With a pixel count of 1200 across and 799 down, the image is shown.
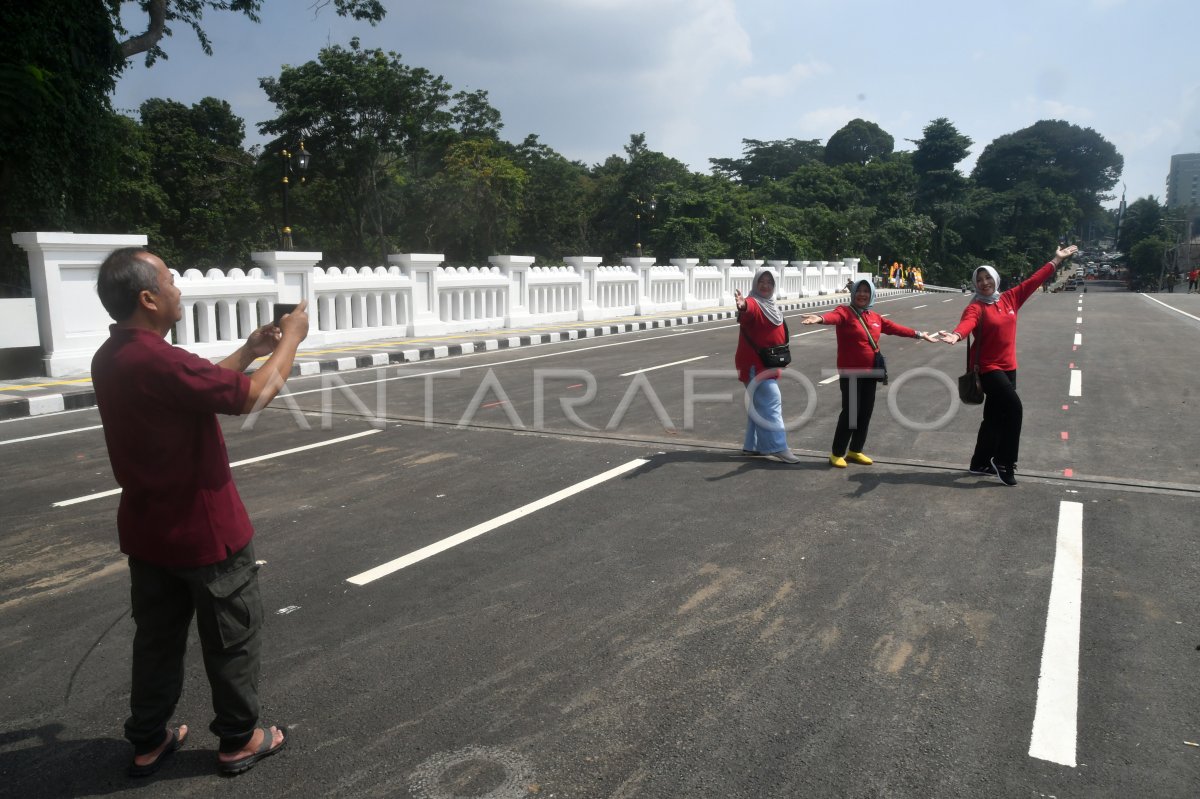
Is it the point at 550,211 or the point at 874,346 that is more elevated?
the point at 550,211

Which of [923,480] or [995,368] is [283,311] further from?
[995,368]

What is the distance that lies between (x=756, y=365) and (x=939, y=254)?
74.6 metres

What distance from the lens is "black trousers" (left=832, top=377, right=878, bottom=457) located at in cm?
706

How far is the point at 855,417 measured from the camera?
7.09 m

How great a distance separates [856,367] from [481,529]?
3.52m

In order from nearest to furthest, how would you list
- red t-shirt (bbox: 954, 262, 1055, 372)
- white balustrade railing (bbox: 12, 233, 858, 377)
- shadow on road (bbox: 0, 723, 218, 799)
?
shadow on road (bbox: 0, 723, 218, 799)
red t-shirt (bbox: 954, 262, 1055, 372)
white balustrade railing (bbox: 12, 233, 858, 377)

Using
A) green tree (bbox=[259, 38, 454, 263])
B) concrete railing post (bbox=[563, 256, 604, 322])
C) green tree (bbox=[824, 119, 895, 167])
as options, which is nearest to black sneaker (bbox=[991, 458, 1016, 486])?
concrete railing post (bbox=[563, 256, 604, 322])

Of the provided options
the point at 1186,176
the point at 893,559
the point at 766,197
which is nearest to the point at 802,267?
the point at 766,197

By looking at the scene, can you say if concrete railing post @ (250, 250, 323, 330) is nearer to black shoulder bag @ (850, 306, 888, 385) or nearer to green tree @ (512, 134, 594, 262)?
black shoulder bag @ (850, 306, 888, 385)

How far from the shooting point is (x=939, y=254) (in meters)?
75.2

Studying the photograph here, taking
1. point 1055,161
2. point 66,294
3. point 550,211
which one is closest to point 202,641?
point 66,294

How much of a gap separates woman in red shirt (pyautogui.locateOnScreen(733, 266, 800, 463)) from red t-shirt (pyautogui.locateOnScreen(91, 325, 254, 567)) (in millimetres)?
5089

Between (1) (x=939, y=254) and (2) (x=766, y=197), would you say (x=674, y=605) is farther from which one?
(1) (x=939, y=254)

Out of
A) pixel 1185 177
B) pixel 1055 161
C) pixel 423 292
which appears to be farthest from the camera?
pixel 1185 177
